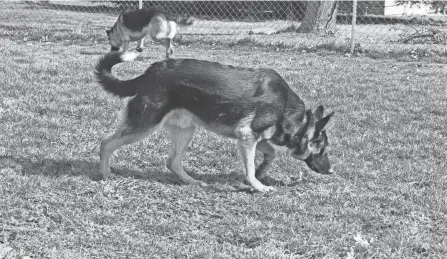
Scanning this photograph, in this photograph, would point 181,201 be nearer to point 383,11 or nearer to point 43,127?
point 43,127

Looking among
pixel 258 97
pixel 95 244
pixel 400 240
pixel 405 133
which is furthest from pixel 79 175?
pixel 405 133

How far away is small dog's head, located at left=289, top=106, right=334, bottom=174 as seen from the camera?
193 inches

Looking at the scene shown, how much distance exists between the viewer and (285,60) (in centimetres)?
1117

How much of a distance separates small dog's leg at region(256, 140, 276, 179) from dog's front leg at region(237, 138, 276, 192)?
0.77ft

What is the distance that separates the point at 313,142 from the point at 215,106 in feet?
2.89

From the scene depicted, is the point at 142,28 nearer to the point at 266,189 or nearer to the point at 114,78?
the point at 114,78

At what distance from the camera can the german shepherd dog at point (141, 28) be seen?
11.6 m

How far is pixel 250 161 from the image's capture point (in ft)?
15.9

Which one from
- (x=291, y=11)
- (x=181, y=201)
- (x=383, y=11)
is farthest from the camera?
(x=383, y=11)

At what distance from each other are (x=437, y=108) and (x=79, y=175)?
4630mm

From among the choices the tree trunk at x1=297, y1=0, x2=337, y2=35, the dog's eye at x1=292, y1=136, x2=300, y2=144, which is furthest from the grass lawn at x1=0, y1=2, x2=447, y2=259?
the tree trunk at x1=297, y1=0, x2=337, y2=35

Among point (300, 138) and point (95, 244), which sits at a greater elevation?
point (300, 138)

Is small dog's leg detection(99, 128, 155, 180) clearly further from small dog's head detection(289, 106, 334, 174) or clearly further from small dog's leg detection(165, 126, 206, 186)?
small dog's head detection(289, 106, 334, 174)

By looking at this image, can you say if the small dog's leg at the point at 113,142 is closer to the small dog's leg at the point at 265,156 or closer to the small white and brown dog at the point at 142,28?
the small dog's leg at the point at 265,156
